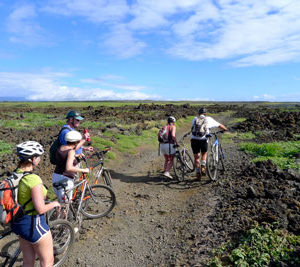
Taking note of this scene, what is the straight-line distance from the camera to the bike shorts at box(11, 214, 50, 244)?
3764 millimetres

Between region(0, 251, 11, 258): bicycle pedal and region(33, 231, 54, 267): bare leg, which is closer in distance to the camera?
region(33, 231, 54, 267): bare leg

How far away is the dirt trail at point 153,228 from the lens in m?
5.66

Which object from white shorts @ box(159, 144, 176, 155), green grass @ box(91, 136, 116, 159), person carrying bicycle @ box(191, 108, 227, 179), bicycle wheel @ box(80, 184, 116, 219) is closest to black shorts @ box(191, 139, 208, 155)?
person carrying bicycle @ box(191, 108, 227, 179)

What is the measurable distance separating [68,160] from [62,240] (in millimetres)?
1858

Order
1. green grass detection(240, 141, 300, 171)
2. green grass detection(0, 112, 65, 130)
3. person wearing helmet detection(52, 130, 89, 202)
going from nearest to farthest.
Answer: person wearing helmet detection(52, 130, 89, 202) < green grass detection(240, 141, 300, 171) < green grass detection(0, 112, 65, 130)

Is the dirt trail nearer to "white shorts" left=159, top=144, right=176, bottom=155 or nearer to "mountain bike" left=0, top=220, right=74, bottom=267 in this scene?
"mountain bike" left=0, top=220, right=74, bottom=267

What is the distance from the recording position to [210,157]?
32.1 feet

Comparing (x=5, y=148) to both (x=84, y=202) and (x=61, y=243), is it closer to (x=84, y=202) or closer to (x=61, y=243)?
(x=84, y=202)

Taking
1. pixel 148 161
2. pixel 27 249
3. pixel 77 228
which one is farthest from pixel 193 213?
pixel 148 161

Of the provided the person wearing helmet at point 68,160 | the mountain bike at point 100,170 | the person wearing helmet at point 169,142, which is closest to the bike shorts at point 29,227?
the person wearing helmet at point 68,160

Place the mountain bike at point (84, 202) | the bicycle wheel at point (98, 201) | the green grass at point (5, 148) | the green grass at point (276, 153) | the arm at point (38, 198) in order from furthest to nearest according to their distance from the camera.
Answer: the green grass at point (5, 148) → the green grass at point (276, 153) → the bicycle wheel at point (98, 201) → the mountain bike at point (84, 202) → the arm at point (38, 198)

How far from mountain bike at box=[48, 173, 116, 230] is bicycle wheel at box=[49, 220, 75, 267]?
53cm

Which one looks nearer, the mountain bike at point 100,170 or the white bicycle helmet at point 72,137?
the white bicycle helmet at point 72,137

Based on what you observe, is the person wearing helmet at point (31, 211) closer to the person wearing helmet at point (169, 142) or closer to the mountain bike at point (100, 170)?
the mountain bike at point (100, 170)
